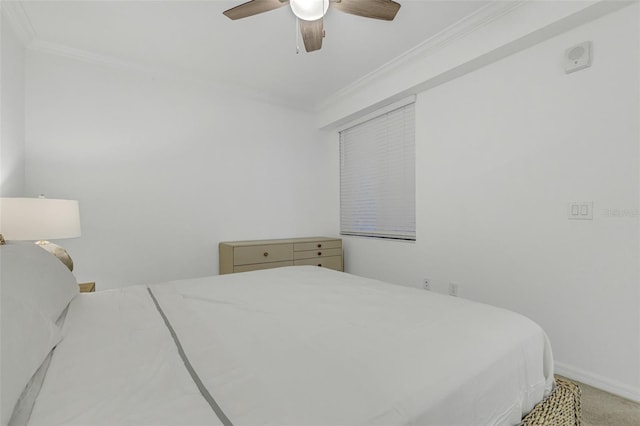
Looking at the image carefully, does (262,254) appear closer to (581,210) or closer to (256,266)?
(256,266)

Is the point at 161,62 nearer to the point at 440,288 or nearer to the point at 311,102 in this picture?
the point at 311,102

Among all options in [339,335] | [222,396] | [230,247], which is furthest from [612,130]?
[230,247]

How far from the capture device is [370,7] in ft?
5.58

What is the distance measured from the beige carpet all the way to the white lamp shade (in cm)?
311

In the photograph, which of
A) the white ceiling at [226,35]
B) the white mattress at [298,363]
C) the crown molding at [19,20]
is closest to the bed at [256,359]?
the white mattress at [298,363]

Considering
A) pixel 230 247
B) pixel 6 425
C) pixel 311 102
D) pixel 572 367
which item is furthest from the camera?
pixel 311 102

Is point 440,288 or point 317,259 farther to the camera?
point 317,259

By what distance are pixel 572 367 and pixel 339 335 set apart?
6.29ft

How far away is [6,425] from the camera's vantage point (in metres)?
0.54

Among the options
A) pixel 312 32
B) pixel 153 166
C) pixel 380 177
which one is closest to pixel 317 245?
pixel 380 177

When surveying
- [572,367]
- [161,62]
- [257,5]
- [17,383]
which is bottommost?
[572,367]

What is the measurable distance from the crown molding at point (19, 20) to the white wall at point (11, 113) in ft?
0.10

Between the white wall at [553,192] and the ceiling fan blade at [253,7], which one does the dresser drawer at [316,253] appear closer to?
the white wall at [553,192]

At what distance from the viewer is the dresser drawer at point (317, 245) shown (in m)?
3.37
